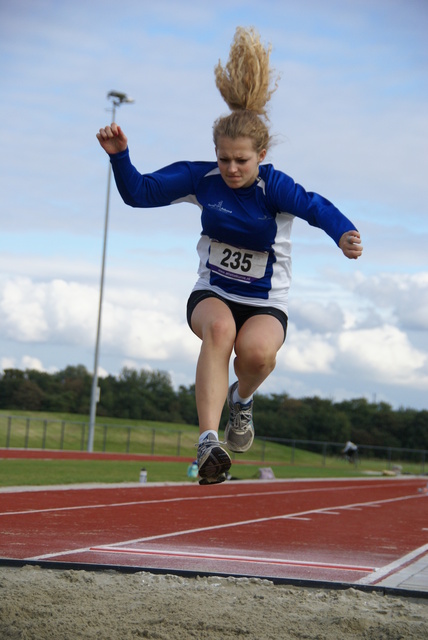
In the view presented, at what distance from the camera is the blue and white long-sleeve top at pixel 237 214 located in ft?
16.1

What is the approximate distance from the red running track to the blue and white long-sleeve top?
216 cm

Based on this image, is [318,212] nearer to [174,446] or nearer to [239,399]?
[239,399]

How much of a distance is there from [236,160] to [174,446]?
44.3 metres

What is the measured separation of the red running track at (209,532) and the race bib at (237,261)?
2225 mm

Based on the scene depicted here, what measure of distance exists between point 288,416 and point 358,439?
35.5 ft

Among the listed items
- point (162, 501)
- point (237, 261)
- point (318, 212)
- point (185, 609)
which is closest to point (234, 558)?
point (185, 609)

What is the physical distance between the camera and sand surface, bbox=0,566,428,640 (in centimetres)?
415

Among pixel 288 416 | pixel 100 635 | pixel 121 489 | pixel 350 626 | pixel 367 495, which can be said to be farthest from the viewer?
pixel 288 416

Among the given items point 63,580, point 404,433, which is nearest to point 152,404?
point 404,433

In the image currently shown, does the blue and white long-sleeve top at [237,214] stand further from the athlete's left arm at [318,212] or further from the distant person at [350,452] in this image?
the distant person at [350,452]

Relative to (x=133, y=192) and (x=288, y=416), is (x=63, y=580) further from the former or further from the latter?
(x=288, y=416)

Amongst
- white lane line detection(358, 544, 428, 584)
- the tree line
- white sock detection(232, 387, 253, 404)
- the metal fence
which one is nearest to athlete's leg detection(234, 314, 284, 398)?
white sock detection(232, 387, 253, 404)

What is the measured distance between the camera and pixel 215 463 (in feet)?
15.0

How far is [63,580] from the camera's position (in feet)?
17.9
